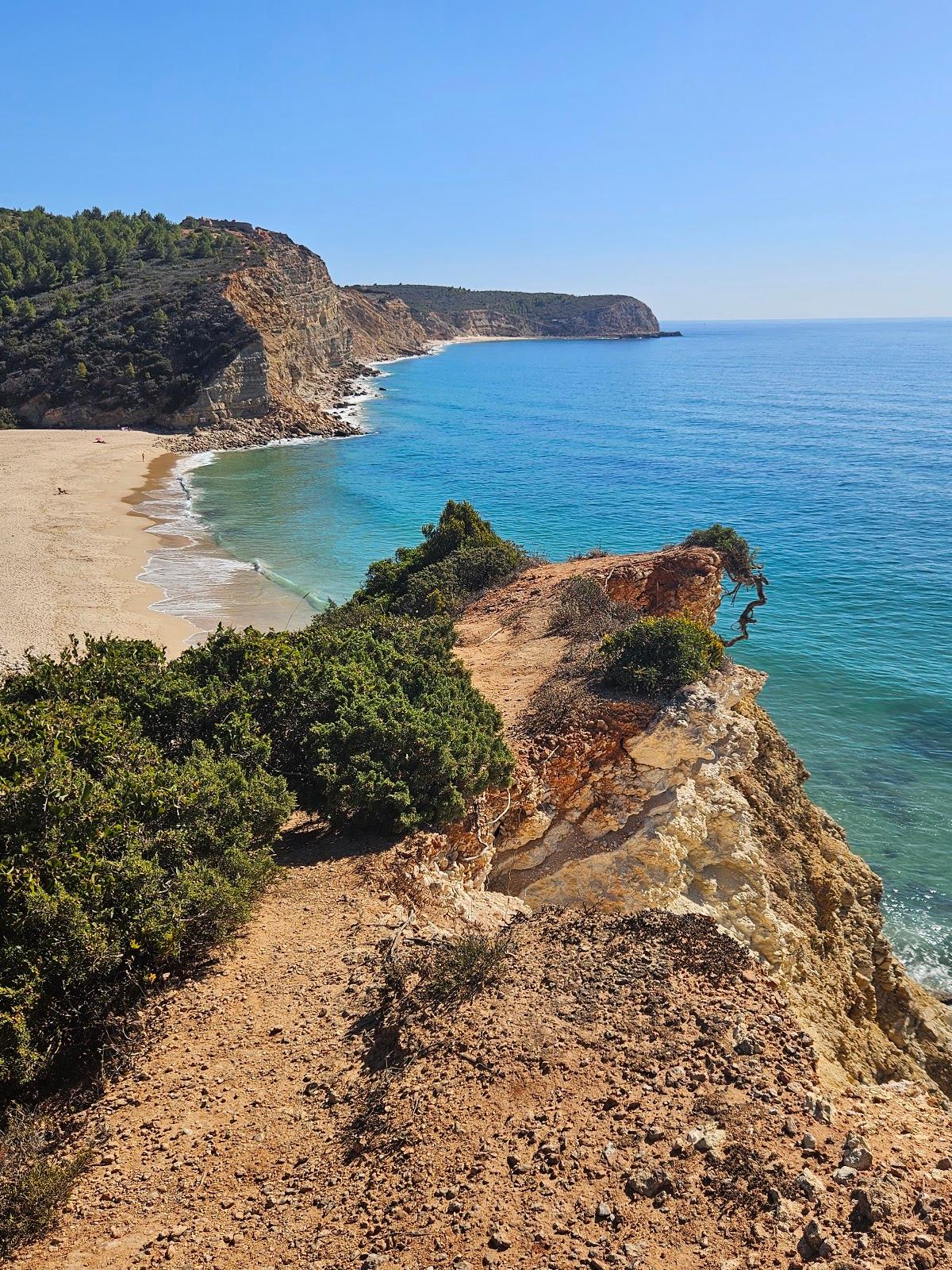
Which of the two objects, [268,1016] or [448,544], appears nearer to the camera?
[268,1016]

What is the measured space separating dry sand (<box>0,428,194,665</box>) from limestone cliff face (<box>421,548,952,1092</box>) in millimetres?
13637

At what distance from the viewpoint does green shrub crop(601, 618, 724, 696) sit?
11867mm

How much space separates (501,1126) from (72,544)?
116ft

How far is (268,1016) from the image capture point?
6730 millimetres

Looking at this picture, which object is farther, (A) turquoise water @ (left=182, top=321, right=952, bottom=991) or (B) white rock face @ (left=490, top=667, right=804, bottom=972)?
(A) turquoise water @ (left=182, top=321, right=952, bottom=991)

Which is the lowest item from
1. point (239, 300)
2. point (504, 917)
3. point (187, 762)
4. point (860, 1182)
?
point (504, 917)

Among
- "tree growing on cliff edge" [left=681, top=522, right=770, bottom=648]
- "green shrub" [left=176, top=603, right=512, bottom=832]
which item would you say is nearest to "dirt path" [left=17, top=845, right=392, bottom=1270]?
"green shrub" [left=176, top=603, right=512, bottom=832]

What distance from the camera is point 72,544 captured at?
1353 inches

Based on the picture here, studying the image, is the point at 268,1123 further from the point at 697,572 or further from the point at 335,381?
the point at 335,381

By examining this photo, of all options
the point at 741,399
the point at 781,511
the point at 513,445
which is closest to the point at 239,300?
the point at 513,445

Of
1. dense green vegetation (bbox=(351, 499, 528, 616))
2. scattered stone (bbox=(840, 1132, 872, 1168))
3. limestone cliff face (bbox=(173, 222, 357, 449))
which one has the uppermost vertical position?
limestone cliff face (bbox=(173, 222, 357, 449))

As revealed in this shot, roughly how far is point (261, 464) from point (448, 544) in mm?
36681

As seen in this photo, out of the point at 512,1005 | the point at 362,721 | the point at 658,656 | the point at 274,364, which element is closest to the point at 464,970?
the point at 512,1005

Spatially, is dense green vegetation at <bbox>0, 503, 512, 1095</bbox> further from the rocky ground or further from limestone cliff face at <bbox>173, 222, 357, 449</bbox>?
limestone cliff face at <bbox>173, 222, 357, 449</bbox>
